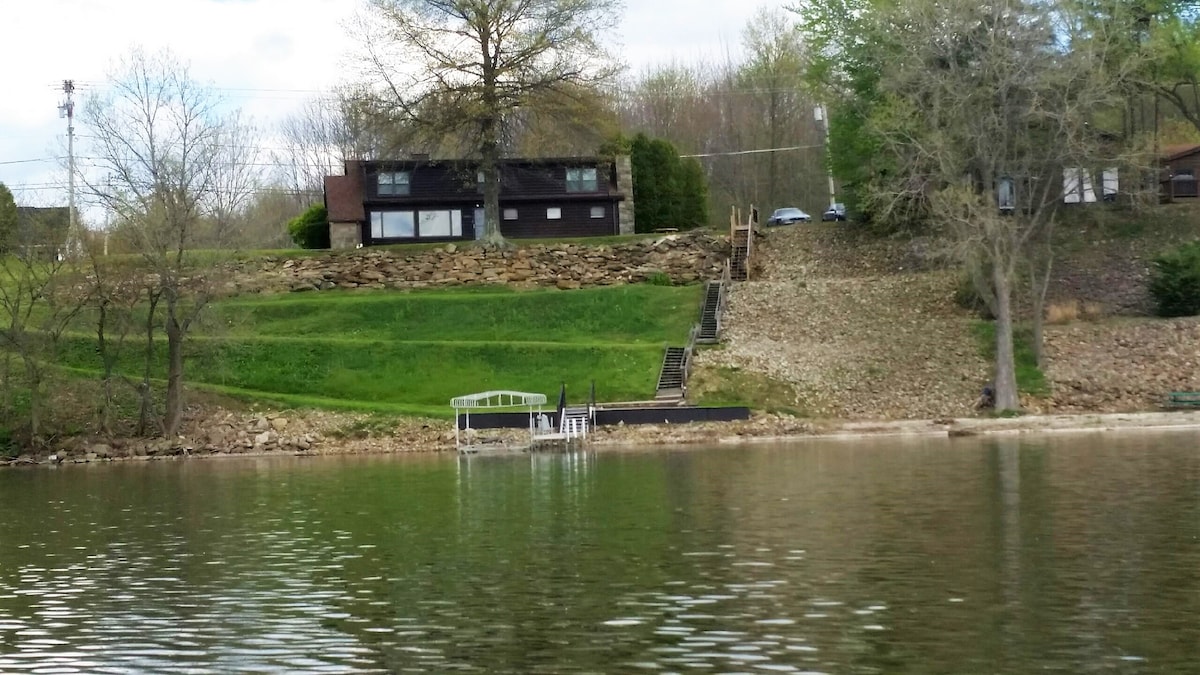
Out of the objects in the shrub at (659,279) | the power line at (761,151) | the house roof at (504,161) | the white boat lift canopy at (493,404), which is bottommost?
the white boat lift canopy at (493,404)

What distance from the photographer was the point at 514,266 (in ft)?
210

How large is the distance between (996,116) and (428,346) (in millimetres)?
22828

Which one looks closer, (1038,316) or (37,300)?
(1038,316)

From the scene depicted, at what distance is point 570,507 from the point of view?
86.9 feet

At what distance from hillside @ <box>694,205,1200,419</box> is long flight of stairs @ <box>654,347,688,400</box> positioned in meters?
0.71

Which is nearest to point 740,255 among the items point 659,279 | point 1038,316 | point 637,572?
point 659,279

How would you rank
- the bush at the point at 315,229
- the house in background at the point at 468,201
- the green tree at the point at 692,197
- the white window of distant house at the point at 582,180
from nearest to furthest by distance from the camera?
the house in background at the point at 468,201 → the white window of distant house at the point at 582,180 → the bush at the point at 315,229 → the green tree at the point at 692,197

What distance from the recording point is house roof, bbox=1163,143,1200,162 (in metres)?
64.7

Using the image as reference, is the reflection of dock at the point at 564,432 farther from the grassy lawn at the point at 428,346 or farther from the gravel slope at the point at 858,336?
the gravel slope at the point at 858,336

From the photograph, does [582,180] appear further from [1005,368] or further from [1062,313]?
[1005,368]

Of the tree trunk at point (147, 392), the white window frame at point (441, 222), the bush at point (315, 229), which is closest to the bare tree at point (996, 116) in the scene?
the tree trunk at point (147, 392)

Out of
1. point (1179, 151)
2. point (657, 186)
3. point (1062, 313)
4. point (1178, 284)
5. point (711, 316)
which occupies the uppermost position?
point (657, 186)

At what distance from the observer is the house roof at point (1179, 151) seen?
64.7 m

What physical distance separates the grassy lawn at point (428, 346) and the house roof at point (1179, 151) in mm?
25252
